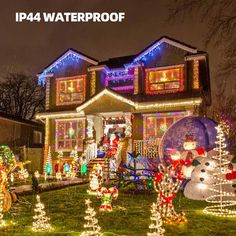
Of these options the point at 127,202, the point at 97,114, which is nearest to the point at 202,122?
the point at 127,202

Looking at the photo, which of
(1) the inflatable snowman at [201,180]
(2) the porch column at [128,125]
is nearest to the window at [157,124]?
(2) the porch column at [128,125]

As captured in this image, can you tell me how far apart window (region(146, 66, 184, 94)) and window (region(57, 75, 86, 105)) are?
4917 mm

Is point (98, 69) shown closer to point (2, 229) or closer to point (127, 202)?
point (127, 202)

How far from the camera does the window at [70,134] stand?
25484mm

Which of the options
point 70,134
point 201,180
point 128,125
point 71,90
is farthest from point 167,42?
point 201,180

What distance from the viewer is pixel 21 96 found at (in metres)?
48.8

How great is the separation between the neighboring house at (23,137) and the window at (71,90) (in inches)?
179

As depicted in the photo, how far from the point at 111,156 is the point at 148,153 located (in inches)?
88.6

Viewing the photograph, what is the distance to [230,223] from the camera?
8078mm

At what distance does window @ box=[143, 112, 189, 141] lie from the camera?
900 inches

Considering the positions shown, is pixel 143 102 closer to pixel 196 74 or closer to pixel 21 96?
pixel 196 74

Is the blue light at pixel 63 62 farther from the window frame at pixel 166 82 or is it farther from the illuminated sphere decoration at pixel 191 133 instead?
the illuminated sphere decoration at pixel 191 133

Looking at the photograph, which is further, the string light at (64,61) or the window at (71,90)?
the string light at (64,61)

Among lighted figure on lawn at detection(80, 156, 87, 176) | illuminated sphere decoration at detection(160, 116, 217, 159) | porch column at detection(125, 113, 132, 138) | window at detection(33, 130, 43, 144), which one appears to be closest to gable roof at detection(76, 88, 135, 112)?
porch column at detection(125, 113, 132, 138)
